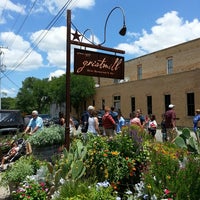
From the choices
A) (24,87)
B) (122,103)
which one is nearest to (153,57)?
(122,103)

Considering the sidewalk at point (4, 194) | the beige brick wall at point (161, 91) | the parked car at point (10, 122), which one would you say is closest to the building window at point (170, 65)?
the beige brick wall at point (161, 91)

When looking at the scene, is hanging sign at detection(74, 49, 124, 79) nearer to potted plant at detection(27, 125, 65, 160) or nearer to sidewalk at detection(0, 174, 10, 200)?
potted plant at detection(27, 125, 65, 160)

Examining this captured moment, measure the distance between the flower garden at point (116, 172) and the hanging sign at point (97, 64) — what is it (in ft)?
6.06

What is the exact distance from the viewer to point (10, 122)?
15391mm

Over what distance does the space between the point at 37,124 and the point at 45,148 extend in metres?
2.78

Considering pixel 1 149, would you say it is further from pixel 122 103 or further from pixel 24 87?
pixel 24 87

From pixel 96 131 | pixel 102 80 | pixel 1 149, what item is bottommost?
pixel 1 149

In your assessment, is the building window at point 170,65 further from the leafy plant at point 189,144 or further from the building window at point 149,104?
the leafy plant at point 189,144

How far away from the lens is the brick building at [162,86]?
28625 millimetres

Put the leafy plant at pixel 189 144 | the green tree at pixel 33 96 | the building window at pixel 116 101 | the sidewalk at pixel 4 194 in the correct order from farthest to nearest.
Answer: the green tree at pixel 33 96, the building window at pixel 116 101, the sidewalk at pixel 4 194, the leafy plant at pixel 189 144

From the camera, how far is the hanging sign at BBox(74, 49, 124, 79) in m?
6.79

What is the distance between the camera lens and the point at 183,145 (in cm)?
583

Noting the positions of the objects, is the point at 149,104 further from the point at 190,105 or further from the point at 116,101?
the point at 116,101

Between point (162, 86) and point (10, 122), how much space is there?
20.1 metres
